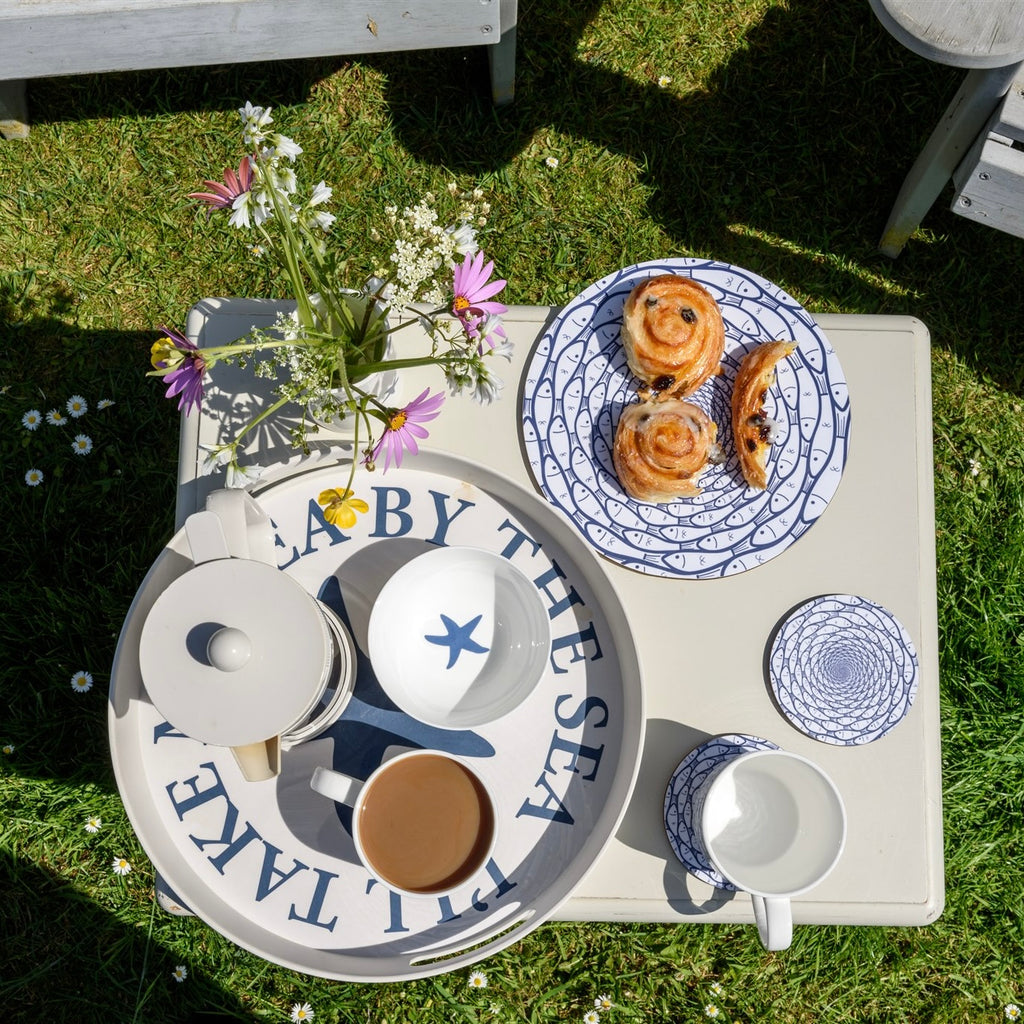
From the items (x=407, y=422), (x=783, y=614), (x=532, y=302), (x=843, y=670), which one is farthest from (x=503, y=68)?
(x=843, y=670)

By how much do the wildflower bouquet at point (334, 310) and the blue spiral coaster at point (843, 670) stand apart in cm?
72

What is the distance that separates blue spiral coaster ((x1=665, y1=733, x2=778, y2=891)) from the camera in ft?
5.05

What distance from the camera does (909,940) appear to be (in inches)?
101

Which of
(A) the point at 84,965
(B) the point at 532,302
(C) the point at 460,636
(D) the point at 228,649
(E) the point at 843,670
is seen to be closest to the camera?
(D) the point at 228,649

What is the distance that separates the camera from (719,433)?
5.41 ft

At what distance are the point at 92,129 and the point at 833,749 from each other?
271 cm

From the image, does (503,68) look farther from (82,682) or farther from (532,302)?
(82,682)

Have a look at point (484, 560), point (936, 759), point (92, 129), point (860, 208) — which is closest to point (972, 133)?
point (860, 208)

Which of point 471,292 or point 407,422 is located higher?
point 471,292

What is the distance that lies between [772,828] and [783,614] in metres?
0.36

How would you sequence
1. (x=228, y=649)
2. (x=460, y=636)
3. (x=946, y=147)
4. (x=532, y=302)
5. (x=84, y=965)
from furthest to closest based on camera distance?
(x=532, y=302) → (x=84, y=965) → (x=946, y=147) → (x=460, y=636) → (x=228, y=649)

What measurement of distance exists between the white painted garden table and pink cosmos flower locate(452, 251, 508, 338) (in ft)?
→ 1.09

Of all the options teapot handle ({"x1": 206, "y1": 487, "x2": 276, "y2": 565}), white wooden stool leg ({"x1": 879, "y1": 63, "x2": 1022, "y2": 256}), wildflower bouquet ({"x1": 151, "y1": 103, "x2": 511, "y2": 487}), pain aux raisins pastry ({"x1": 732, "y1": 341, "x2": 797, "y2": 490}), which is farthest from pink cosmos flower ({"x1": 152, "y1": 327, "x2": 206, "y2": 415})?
white wooden stool leg ({"x1": 879, "y1": 63, "x2": 1022, "y2": 256})

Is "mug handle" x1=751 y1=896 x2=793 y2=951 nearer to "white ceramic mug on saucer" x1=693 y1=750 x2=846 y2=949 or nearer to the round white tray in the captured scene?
"white ceramic mug on saucer" x1=693 y1=750 x2=846 y2=949
